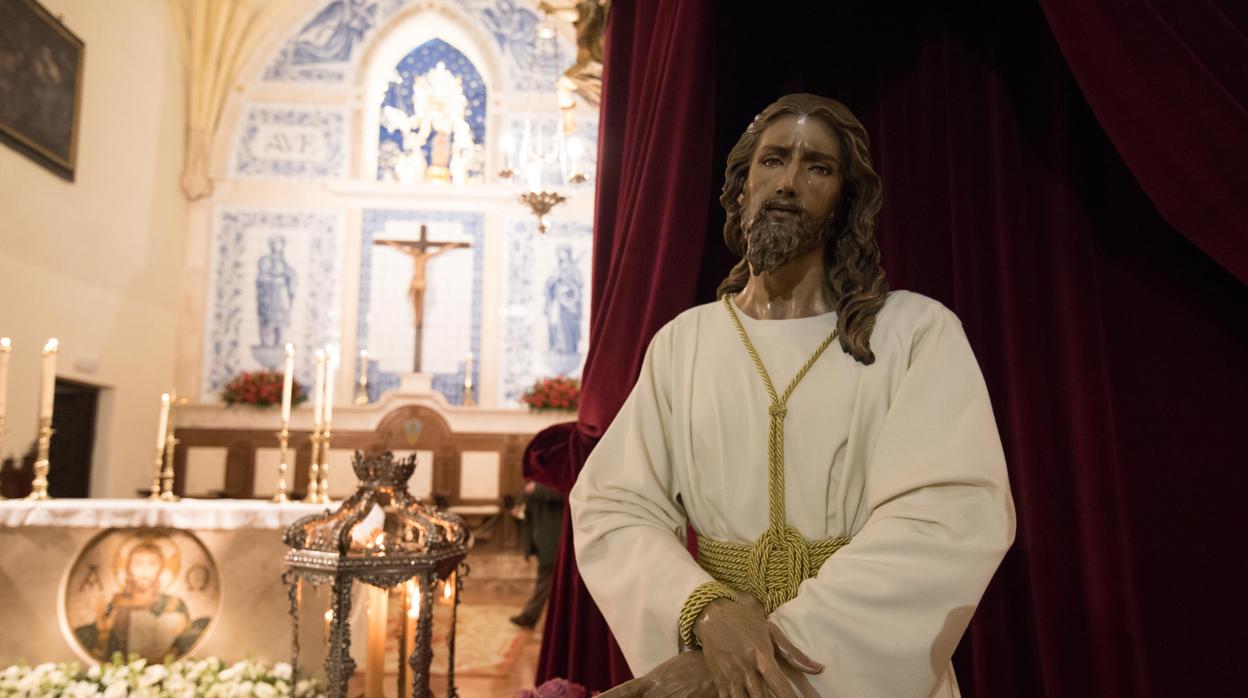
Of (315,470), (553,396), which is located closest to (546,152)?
(553,396)

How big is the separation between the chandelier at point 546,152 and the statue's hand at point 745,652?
13.1ft

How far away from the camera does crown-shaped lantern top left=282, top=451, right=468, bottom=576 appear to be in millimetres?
3240

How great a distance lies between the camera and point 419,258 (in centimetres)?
1295

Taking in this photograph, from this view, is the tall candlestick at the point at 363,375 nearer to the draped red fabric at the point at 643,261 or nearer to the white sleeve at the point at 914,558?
the draped red fabric at the point at 643,261

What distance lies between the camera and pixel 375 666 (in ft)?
11.4

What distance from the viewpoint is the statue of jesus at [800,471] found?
60.2 inches

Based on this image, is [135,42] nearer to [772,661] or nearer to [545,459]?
[545,459]

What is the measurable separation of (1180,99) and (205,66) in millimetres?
13221

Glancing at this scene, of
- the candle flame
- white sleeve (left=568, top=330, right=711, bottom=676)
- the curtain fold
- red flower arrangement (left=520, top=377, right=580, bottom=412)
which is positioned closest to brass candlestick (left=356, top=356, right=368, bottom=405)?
red flower arrangement (left=520, top=377, right=580, bottom=412)

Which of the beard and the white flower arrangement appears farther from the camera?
the white flower arrangement

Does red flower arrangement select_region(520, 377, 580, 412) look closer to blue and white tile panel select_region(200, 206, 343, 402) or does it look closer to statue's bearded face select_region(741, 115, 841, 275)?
blue and white tile panel select_region(200, 206, 343, 402)

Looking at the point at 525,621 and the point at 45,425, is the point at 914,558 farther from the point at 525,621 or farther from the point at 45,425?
the point at 525,621

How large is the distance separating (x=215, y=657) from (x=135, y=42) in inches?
359

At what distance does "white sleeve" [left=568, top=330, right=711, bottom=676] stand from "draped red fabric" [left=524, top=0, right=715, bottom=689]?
642 millimetres
